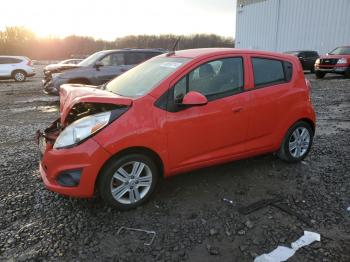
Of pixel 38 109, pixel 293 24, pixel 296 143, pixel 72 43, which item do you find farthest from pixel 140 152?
pixel 72 43

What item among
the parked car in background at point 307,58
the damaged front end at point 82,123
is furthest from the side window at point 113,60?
the parked car in background at point 307,58

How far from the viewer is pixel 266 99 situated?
445 cm

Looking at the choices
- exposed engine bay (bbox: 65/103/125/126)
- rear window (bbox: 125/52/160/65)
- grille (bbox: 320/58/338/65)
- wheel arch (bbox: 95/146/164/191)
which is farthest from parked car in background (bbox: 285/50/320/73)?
exposed engine bay (bbox: 65/103/125/126)

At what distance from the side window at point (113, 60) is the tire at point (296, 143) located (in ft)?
24.6

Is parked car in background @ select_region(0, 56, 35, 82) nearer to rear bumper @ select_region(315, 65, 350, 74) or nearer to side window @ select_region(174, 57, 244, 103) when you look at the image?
rear bumper @ select_region(315, 65, 350, 74)

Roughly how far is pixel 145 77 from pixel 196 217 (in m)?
1.81

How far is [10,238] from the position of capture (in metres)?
3.29

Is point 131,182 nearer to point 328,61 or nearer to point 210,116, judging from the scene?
point 210,116

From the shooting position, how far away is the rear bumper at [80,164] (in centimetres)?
340

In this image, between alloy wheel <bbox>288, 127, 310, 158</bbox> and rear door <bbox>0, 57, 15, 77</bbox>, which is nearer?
alloy wheel <bbox>288, 127, 310, 158</bbox>

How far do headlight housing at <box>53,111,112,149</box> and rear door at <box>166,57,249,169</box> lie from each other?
69 cm

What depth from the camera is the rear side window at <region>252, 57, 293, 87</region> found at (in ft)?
14.7

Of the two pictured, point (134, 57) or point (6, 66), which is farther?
point (6, 66)

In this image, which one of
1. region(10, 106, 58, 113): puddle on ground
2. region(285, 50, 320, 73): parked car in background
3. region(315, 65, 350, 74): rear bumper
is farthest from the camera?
region(285, 50, 320, 73): parked car in background
